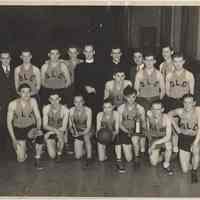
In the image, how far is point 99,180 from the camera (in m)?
1.18

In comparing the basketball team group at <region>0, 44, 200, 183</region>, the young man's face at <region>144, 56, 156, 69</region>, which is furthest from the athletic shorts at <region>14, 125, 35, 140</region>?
the young man's face at <region>144, 56, 156, 69</region>

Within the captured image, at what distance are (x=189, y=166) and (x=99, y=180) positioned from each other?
8.6 inches

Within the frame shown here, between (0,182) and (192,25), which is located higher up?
(192,25)

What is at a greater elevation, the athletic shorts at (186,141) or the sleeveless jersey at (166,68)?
the sleeveless jersey at (166,68)

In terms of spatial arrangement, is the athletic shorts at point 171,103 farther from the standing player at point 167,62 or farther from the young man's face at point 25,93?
the young man's face at point 25,93

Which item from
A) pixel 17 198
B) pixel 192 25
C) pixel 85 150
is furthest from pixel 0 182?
pixel 192 25

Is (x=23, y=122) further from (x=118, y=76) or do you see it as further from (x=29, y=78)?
(x=118, y=76)

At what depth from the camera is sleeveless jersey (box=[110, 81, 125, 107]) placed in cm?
114

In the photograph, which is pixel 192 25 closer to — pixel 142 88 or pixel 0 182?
pixel 142 88

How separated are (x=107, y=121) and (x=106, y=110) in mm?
27

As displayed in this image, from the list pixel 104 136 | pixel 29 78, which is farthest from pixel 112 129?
pixel 29 78

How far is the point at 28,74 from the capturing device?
1148 mm

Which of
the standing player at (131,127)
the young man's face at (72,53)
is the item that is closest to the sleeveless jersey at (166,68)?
the standing player at (131,127)

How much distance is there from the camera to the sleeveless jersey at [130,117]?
1160mm
